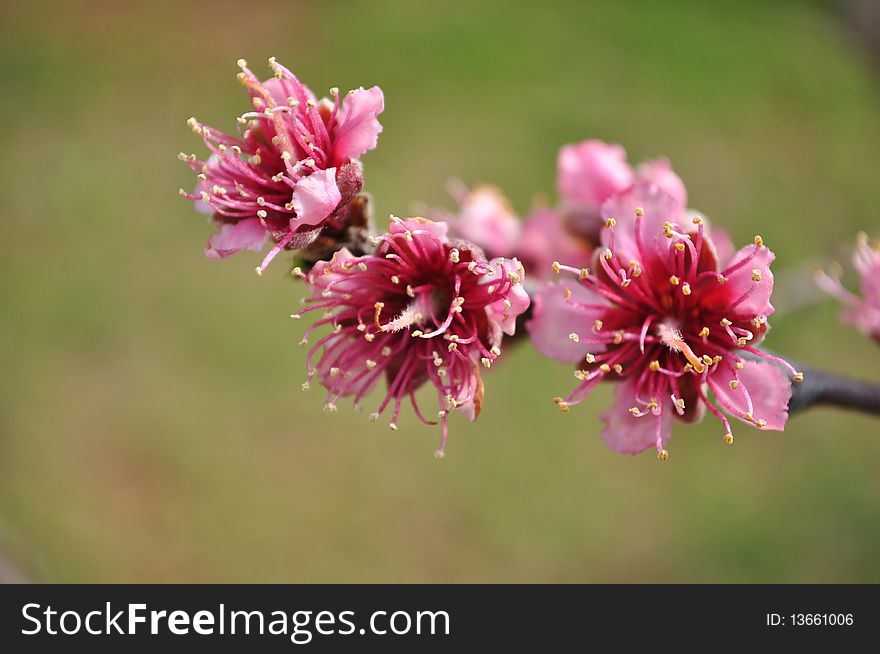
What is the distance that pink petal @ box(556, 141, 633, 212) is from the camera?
157cm

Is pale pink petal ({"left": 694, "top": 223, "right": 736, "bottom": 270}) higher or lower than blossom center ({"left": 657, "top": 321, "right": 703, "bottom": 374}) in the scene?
higher

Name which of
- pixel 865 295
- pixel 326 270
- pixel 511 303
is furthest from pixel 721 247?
pixel 326 270

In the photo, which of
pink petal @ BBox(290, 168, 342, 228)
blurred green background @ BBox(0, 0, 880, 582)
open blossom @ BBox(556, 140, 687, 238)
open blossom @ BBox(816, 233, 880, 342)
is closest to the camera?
pink petal @ BBox(290, 168, 342, 228)

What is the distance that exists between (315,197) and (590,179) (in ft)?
2.26

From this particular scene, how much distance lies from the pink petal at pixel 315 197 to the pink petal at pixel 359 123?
0.07m

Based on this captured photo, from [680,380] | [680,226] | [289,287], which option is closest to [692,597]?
[680,380]

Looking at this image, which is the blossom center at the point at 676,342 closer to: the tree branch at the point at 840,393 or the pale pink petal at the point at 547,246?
the tree branch at the point at 840,393

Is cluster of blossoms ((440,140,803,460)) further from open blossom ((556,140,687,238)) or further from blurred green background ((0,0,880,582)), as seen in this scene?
blurred green background ((0,0,880,582))

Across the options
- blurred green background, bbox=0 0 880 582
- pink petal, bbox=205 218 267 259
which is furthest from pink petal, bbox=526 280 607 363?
blurred green background, bbox=0 0 880 582

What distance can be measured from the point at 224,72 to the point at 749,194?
344 cm

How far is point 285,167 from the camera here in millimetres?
1188

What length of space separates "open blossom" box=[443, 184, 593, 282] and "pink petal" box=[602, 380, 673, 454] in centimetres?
39

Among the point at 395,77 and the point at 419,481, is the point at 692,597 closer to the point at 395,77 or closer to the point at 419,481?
the point at 419,481

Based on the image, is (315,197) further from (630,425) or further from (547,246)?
(547,246)
